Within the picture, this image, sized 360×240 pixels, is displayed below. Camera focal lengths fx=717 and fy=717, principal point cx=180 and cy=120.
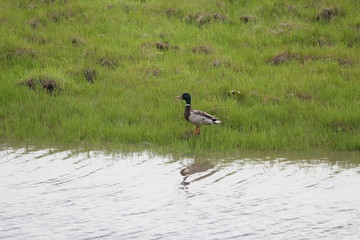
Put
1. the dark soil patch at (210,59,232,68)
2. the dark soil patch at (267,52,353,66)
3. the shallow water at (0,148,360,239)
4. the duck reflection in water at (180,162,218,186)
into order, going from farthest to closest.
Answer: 1. the dark soil patch at (267,52,353,66)
2. the dark soil patch at (210,59,232,68)
3. the duck reflection in water at (180,162,218,186)
4. the shallow water at (0,148,360,239)

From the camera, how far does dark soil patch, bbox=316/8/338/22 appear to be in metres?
21.8

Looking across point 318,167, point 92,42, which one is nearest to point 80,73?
point 92,42

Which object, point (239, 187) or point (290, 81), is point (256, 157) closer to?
point (239, 187)

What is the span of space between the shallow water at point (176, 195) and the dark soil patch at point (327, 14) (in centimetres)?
884

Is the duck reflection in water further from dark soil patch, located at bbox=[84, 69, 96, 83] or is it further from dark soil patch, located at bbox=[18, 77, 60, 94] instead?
dark soil patch, located at bbox=[84, 69, 96, 83]

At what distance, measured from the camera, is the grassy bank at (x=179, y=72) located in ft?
49.8

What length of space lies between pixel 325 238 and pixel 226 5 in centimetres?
1552

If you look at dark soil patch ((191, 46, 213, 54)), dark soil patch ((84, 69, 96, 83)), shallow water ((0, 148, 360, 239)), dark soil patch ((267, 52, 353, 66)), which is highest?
dark soil patch ((191, 46, 213, 54))

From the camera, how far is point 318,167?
1257 centimetres

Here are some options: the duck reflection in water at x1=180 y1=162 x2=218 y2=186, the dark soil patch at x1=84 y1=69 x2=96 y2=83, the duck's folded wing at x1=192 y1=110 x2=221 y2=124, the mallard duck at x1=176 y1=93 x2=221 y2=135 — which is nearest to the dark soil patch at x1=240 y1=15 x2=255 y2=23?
the dark soil patch at x1=84 y1=69 x2=96 y2=83

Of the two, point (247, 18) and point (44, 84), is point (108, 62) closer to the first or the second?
point (44, 84)

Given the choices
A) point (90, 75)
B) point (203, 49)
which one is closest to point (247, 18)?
point (203, 49)

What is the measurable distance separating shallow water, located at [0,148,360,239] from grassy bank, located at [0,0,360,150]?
146cm

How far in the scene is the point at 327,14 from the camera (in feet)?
71.6
